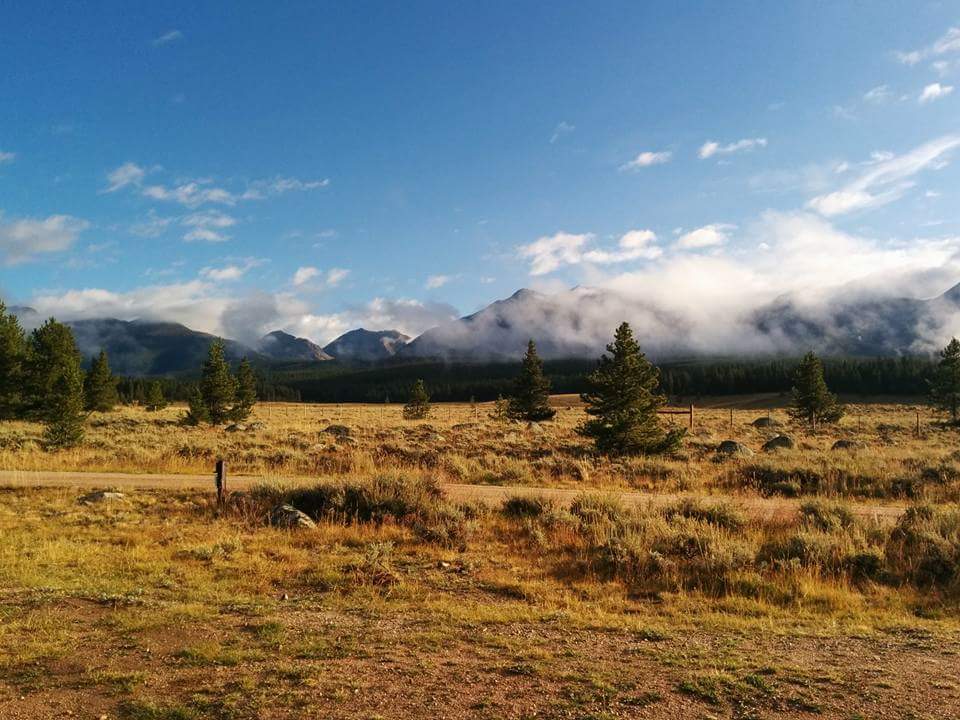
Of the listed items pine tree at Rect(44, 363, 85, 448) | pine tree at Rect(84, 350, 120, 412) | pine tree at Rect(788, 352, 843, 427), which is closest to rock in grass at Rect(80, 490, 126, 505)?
pine tree at Rect(44, 363, 85, 448)

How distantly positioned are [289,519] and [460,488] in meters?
5.77

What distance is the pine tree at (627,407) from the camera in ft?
79.8

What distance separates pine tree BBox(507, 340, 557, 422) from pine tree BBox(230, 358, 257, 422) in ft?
80.6

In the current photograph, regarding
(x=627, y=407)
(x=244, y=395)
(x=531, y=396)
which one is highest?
(x=627, y=407)

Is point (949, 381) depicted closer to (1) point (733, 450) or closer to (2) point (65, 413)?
(1) point (733, 450)

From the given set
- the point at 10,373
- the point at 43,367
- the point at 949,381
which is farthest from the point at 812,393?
the point at 10,373

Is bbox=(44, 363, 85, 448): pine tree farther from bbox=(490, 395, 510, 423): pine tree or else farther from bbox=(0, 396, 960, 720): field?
bbox=(490, 395, 510, 423): pine tree

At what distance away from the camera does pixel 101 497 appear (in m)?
14.6

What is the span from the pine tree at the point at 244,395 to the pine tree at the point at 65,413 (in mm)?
15665

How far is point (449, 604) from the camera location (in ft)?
26.9

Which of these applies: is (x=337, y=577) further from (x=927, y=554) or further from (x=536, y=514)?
(x=927, y=554)

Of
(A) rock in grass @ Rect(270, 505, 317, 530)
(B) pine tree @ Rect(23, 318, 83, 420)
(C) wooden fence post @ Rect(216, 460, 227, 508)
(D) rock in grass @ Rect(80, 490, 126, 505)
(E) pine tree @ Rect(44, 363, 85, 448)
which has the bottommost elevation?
(A) rock in grass @ Rect(270, 505, 317, 530)

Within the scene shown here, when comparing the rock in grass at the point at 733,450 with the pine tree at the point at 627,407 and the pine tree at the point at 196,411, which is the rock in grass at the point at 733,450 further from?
the pine tree at the point at 196,411

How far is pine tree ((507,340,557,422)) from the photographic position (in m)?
51.7
